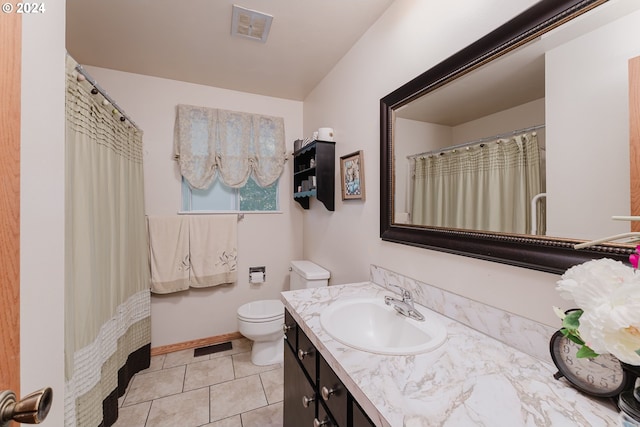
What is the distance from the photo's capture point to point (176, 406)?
1.75 m

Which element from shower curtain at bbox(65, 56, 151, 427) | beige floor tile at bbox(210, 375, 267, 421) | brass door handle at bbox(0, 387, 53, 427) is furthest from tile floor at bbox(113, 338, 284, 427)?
brass door handle at bbox(0, 387, 53, 427)

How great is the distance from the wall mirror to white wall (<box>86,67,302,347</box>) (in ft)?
6.05

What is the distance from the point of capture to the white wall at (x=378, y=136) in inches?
36.8

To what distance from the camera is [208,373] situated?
6.88 ft

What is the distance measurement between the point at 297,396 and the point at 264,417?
28.4 inches

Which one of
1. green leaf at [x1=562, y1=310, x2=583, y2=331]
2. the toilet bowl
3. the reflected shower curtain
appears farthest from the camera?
the toilet bowl

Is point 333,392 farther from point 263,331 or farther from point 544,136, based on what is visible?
point 263,331

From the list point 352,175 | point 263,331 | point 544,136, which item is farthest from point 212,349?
point 544,136

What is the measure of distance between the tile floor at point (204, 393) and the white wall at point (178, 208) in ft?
1.03

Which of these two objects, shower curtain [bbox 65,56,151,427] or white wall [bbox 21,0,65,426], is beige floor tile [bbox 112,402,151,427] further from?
white wall [bbox 21,0,65,426]

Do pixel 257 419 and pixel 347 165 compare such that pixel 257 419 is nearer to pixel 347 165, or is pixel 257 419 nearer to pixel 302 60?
pixel 347 165

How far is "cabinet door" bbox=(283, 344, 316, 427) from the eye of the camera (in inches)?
40.4


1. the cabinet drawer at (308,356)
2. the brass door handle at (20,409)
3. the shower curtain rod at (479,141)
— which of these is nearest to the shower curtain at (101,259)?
the brass door handle at (20,409)
